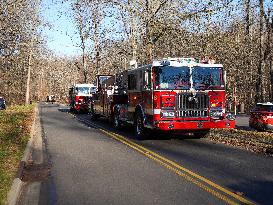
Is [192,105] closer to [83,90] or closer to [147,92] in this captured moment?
[147,92]

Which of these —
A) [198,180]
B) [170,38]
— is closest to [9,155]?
[198,180]

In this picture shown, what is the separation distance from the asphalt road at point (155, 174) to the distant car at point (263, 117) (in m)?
4.12

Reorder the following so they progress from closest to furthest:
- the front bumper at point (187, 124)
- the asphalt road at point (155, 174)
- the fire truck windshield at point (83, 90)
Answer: the asphalt road at point (155, 174) → the front bumper at point (187, 124) → the fire truck windshield at point (83, 90)

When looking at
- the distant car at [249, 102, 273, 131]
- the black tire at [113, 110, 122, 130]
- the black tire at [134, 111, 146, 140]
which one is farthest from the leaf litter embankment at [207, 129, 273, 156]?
the black tire at [113, 110, 122, 130]

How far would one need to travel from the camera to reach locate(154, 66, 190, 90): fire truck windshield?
14422 millimetres

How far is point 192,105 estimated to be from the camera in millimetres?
14516

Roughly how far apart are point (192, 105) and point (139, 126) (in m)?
2.53

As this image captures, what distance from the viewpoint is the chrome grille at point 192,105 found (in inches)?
567

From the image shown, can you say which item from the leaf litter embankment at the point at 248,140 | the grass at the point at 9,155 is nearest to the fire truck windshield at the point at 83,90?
the grass at the point at 9,155

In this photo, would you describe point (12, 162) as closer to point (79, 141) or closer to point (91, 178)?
point (91, 178)

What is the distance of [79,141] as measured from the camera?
1540 cm

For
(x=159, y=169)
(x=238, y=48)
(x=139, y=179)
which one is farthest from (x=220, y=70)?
(x=238, y=48)

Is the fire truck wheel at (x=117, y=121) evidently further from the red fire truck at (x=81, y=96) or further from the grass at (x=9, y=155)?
the red fire truck at (x=81, y=96)

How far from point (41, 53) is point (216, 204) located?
58.5 meters
